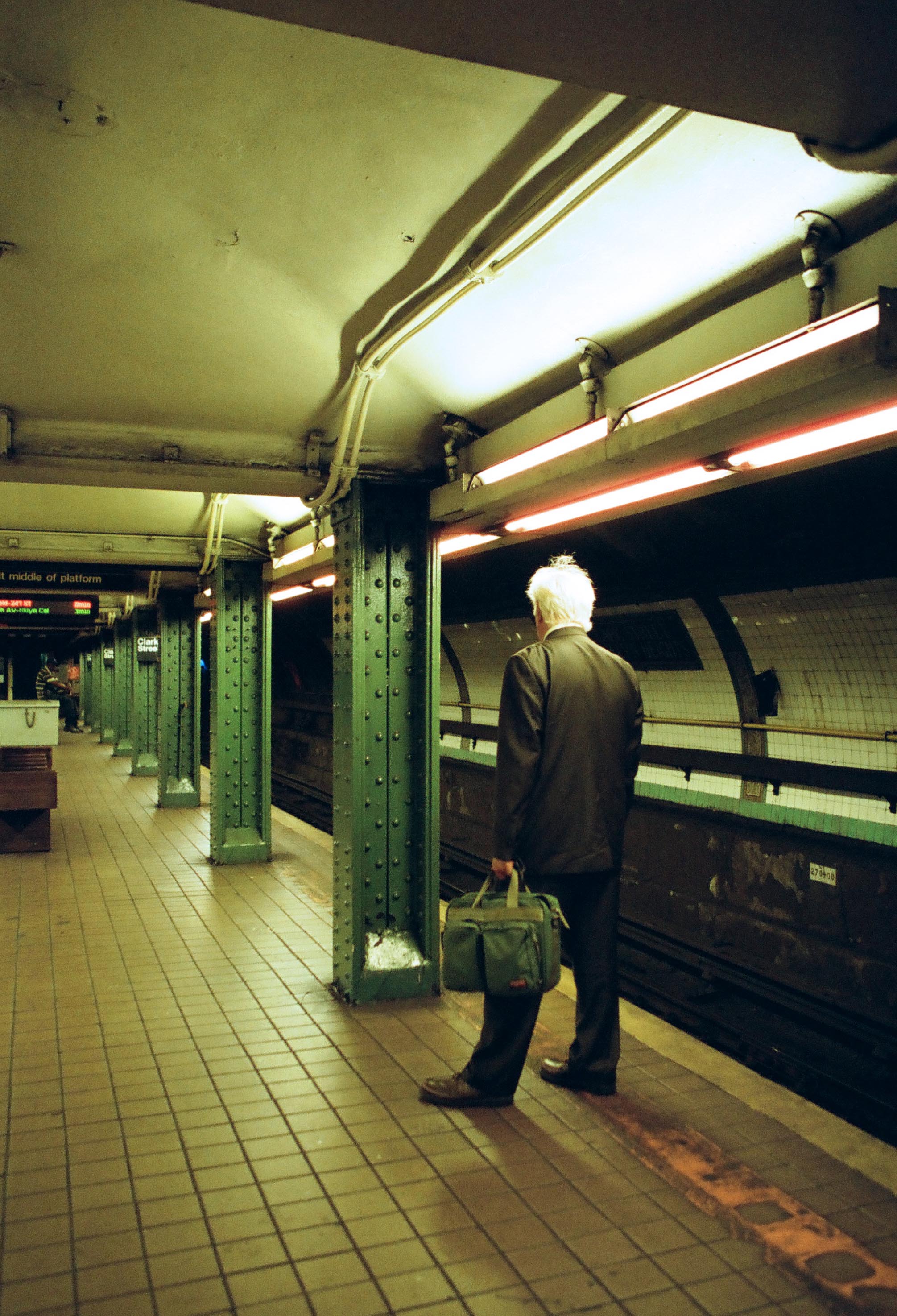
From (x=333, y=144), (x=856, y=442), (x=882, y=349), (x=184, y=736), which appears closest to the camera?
(x=882, y=349)

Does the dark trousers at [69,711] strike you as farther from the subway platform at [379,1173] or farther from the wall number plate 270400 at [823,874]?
the subway platform at [379,1173]

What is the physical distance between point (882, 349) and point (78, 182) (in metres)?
2.72

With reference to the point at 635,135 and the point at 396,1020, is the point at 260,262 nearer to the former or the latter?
the point at 635,135

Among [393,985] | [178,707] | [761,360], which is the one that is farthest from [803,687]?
[178,707]

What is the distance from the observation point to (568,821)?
374cm

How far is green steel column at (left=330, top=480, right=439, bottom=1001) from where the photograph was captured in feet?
17.0

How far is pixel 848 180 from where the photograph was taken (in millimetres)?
2697

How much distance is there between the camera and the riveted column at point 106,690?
25703 mm

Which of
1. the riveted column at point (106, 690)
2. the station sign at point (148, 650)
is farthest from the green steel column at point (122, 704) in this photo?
the station sign at point (148, 650)

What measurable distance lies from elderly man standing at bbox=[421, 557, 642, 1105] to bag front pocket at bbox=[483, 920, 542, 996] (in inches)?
6.6

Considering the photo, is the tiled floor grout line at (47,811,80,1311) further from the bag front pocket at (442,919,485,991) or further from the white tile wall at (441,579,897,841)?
the white tile wall at (441,579,897,841)

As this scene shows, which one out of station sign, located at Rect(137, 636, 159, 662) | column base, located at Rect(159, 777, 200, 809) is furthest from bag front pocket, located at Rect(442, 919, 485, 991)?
station sign, located at Rect(137, 636, 159, 662)

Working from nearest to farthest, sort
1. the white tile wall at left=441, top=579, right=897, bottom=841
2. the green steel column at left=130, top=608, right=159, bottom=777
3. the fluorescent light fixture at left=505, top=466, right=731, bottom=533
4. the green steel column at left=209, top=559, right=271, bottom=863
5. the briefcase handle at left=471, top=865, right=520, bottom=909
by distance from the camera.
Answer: the fluorescent light fixture at left=505, top=466, right=731, bottom=533 < the briefcase handle at left=471, top=865, right=520, bottom=909 < the white tile wall at left=441, top=579, right=897, bottom=841 < the green steel column at left=209, top=559, right=271, bottom=863 < the green steel column at left=130, top=608, right=159, bottom=777

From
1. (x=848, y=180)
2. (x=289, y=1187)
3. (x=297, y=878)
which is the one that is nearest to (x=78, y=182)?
(x=848, y=180)
